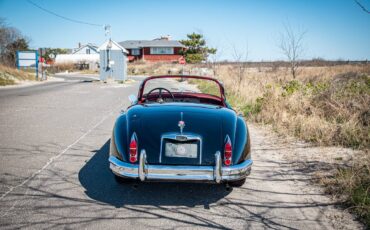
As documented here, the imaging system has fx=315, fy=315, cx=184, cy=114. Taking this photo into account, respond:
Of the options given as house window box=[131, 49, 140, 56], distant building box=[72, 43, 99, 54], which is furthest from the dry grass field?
distant building box=[72, 43, 99, 54]

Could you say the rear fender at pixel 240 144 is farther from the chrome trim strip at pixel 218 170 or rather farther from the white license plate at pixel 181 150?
the white license plate at pixel 181 150

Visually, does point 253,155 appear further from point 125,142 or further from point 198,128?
point 125,142

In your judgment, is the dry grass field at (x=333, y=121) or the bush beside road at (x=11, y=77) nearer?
the dry grass field at (x=333, y=121)

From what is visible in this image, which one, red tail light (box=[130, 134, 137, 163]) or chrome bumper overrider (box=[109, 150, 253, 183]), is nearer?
chrome bumper overrider (box=[109, 150, 253, 183])

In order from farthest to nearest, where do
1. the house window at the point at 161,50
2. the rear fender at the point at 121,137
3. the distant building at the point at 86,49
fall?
the distant building at the point at 86,49
the house window at the point at 161,50
the rear fender at the point at 121,137

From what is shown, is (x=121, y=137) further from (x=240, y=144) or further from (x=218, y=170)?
(x=240, y=144)

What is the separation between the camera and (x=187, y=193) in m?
3.79

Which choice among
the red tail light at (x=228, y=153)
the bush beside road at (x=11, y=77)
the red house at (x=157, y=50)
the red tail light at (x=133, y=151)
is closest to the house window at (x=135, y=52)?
the red house at (x=157, y=50)

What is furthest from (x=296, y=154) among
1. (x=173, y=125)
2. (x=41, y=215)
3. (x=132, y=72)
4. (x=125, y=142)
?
(x=132, y=72)

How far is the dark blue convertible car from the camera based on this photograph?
320 centimetres

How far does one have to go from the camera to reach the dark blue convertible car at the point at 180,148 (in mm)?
3203

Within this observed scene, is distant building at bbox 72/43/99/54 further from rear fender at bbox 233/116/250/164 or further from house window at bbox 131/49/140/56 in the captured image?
rear fender at bbox 233/116/250/164

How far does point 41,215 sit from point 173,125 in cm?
161

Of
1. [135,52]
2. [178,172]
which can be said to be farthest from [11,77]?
[135,52]
